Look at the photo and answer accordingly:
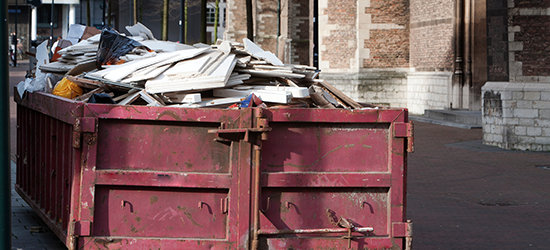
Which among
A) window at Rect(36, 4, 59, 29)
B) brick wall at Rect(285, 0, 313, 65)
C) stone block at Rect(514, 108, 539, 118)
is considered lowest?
stone block at Rect(514, 108, 539, 118)

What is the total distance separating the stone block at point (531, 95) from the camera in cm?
1546

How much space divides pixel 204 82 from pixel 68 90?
1.50m

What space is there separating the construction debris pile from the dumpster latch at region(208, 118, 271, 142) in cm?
36

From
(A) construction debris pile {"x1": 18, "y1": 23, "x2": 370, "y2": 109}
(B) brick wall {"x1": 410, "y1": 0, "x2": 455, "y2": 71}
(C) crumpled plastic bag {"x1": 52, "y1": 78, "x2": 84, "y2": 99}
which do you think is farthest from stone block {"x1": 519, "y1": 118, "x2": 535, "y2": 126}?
(C) crumpled plastic bag {"x1": 52, "y1": 78, "x2": 84, "y2": 99}

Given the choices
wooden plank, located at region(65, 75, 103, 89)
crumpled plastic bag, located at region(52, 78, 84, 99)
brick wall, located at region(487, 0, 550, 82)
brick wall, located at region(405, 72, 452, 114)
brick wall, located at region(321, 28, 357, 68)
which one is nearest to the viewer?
wooden plank, located at region(65, 75, 103, 89)

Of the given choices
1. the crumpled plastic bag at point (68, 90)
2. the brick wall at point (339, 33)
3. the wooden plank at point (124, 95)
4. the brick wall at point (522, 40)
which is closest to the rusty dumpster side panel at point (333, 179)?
the wooden plank at point (124, 95)

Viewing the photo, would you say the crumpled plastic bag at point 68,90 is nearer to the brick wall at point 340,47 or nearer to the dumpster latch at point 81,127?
the dumpster latch at point 81,127

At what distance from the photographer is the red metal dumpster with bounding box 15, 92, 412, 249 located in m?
4.48

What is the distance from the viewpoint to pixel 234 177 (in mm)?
4508

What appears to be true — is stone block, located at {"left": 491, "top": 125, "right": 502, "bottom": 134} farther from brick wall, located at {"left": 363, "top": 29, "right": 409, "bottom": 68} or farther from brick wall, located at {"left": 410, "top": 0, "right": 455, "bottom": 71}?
brick wall, located at {"left": 363, "top": 29, "right": 409, "bottom": 68}

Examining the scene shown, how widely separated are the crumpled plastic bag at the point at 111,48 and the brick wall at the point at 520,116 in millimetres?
11584

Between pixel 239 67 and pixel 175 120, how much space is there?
45.3 inches

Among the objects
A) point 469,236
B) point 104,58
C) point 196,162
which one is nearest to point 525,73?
point 469,236

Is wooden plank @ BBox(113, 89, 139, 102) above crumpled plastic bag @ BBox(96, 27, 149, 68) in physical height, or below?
below
